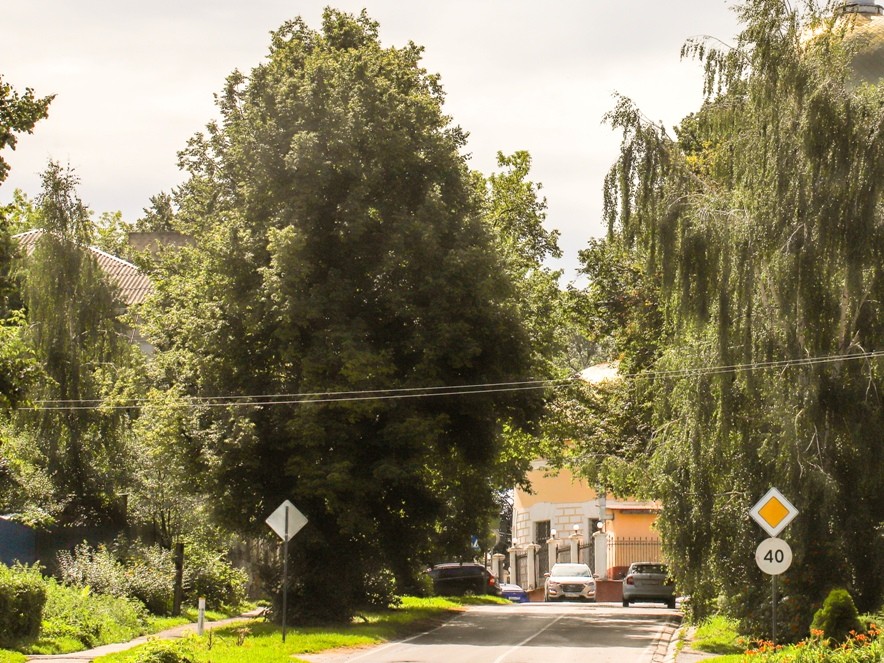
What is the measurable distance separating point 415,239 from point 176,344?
6.97m

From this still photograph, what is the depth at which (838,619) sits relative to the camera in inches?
750

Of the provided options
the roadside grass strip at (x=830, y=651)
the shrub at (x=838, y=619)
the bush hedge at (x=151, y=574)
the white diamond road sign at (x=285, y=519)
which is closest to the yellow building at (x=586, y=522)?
the bush hedge at (x=151, y=574)

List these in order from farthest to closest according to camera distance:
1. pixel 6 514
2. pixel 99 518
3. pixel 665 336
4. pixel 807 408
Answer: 1. pixel 99 518
2. pixel 6 514
3. pixel 665 336
4. pixel 807 408

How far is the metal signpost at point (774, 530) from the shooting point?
64.8 feet

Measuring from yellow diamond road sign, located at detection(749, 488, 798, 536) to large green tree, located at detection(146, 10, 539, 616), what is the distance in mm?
9981

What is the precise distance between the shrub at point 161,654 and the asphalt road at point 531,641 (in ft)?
21.2

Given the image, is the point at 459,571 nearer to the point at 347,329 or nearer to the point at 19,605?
the point at 347,329

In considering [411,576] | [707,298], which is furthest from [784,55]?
[411,576]

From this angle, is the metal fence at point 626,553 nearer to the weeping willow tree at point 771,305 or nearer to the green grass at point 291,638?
the green grass at point 291,638

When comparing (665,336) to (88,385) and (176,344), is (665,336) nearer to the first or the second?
(176,344)

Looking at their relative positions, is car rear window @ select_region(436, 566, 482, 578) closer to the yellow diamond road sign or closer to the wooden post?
the wooden post

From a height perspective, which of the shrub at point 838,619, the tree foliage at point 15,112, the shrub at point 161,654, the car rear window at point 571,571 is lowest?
the car rear window at point 571,571

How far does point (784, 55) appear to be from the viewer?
24.1 meters

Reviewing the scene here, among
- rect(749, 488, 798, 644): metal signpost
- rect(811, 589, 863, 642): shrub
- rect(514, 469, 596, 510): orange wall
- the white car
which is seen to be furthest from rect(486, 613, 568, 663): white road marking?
→ rect(514, 469, 596, 510): orange wall
